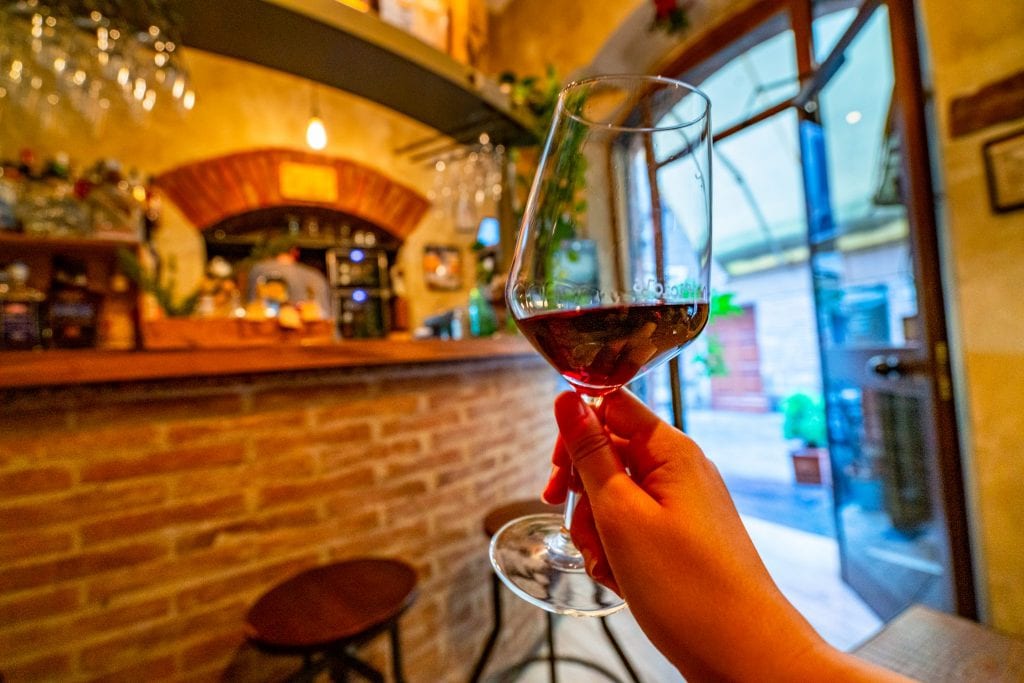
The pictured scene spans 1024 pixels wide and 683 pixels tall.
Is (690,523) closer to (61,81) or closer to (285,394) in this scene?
(285,394)

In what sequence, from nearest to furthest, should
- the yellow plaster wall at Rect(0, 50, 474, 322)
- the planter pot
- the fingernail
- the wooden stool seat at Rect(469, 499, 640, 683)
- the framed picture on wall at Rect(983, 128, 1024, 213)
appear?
the fingernail < the wooden stool seat at Rect(469, 499, 640, 683) < the framed picture on wall at Rect(983, 128, 1024, 213) < the yellow plaster wall at Rect(0, 50, 474, 322) < the planter pot

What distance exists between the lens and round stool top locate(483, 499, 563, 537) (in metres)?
1.18

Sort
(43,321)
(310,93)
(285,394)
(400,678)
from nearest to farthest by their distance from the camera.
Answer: (400,678) → (285,394) → (43,321) → (310,93)

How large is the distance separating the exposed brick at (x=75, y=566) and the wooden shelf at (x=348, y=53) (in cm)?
161

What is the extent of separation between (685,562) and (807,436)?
4023mm

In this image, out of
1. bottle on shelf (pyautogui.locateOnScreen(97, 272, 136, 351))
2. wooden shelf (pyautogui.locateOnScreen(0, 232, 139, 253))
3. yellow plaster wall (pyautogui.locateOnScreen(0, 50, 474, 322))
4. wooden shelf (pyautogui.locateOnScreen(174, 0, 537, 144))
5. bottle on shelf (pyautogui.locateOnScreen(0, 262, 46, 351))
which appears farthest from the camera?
bottle on shelf (pyautogui.locateOnScreen(97, 272, 136, 351))

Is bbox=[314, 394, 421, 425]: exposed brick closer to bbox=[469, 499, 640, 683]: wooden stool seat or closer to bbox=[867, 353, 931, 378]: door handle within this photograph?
bbox=[469, 499, 640, 683]: wooden stool seat

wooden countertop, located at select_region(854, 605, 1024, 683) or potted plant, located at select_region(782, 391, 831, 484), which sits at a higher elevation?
wooden countertop, located at select_region(854, 605, 1024, 683)

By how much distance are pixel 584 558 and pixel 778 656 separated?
0.19 metres

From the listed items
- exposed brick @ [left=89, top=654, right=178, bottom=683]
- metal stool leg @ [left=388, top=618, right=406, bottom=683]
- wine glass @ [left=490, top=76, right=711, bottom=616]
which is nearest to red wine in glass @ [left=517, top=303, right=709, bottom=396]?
wine glass @ [left=490, top=76, right=711, bottom=616]

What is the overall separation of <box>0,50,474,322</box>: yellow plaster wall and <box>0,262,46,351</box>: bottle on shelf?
62cm

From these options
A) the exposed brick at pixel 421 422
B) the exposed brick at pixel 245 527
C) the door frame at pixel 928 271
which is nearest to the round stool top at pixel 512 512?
the exposed brick at pixel 421 422

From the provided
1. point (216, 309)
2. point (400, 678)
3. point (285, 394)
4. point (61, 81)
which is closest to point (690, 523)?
point (400, 678)

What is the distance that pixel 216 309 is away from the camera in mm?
1812
